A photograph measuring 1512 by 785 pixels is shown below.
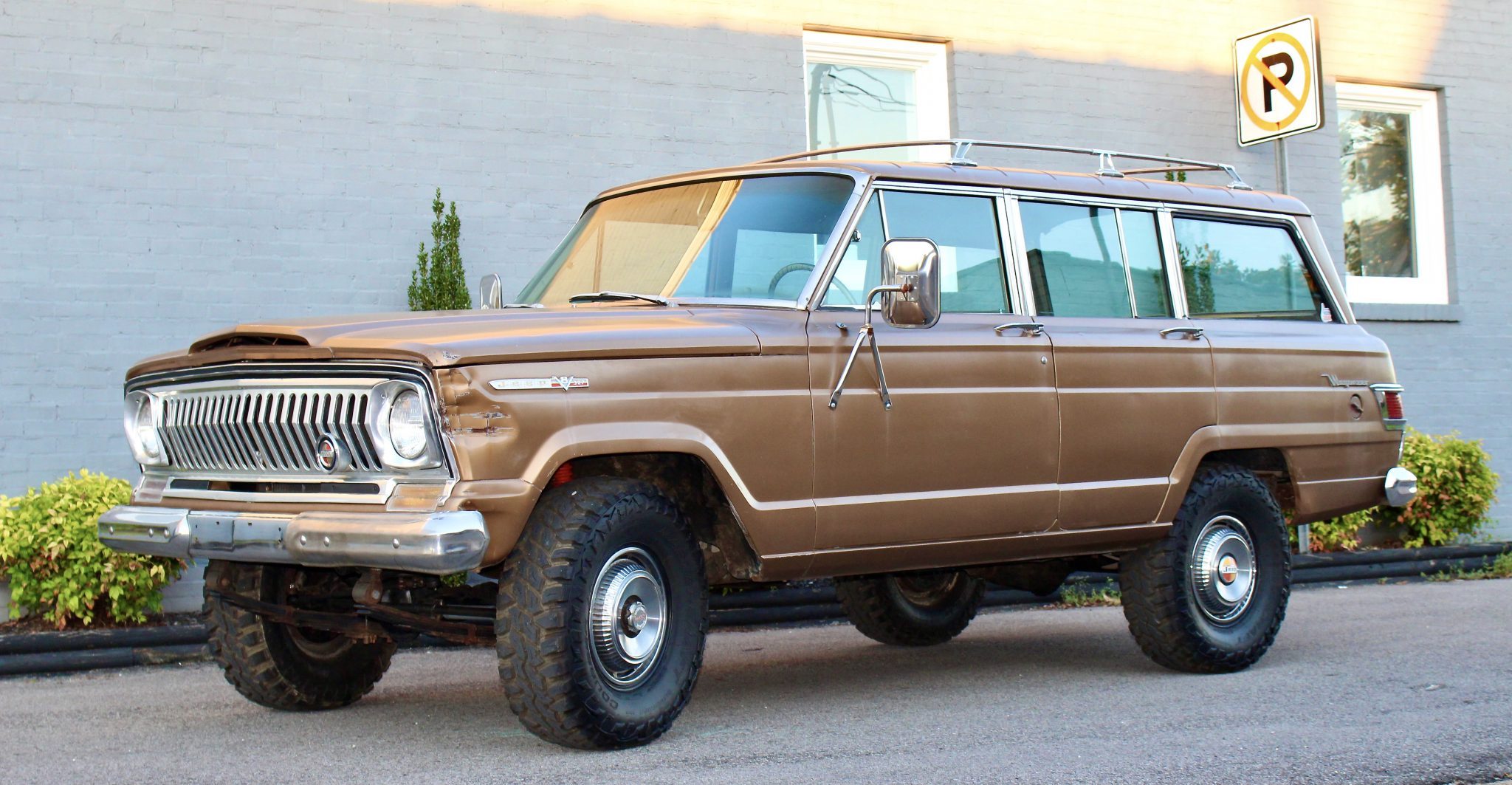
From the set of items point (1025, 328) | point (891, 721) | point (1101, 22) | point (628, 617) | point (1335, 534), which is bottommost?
point (891, 721)

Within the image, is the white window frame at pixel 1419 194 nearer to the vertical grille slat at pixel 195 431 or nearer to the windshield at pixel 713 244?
the windshield at pixel 713 244

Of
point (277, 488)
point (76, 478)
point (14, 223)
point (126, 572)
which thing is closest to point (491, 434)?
point (277, 488)

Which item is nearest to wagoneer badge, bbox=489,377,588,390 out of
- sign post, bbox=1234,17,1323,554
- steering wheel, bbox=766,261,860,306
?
steering wheel, bbox=766,261,860,306

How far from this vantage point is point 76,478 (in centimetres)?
799

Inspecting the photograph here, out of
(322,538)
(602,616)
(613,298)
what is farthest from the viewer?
(613,298)

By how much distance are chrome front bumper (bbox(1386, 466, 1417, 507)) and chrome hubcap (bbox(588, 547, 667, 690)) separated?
3.94 m

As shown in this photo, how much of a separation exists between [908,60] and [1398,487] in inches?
206

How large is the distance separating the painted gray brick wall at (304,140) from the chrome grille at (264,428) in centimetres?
362

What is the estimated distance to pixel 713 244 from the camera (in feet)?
18.6

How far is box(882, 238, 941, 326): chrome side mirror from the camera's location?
17.0 ft

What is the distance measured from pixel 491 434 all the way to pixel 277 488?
2.78ft

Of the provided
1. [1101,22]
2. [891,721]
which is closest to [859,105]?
[1101,22]

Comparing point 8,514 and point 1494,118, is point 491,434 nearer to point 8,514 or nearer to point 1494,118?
point 8,514

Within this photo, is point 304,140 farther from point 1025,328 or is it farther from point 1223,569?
point 1223,569
